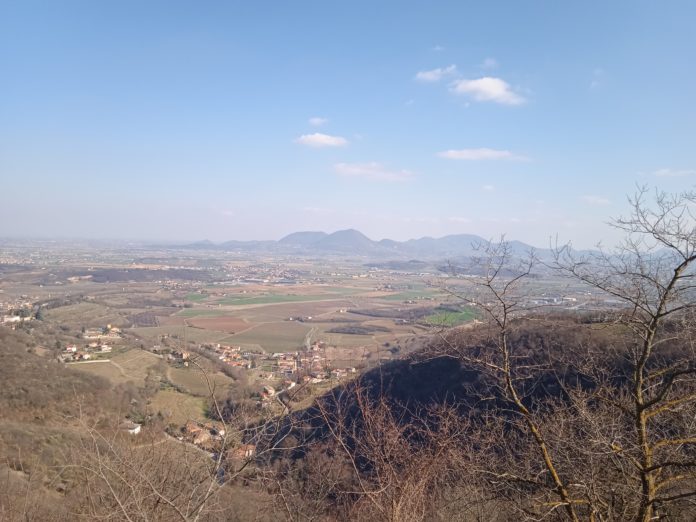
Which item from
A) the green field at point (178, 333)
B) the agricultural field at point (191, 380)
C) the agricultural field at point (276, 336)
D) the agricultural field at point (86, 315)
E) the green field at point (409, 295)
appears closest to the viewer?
the agricultural field at point (191, 380)

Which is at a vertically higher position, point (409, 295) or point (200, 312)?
point (409, 295)

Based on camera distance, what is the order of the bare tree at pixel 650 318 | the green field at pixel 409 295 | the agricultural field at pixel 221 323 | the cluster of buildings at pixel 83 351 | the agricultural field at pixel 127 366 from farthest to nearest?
1. the green field at pixel 409 295
2. the agricultural field at pixel 221 323
3. the cluster of buildings at pixel 83 351
4. the agricultural field at pixel 127 366
5. the bare tree at pixel 650 318

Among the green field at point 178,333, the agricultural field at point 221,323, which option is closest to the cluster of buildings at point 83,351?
the green field at point 178,333

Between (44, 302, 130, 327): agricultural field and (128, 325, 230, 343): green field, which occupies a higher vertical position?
(44, 302, 130, 327): agricultural field

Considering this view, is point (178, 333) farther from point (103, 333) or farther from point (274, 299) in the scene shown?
point (274, 299)

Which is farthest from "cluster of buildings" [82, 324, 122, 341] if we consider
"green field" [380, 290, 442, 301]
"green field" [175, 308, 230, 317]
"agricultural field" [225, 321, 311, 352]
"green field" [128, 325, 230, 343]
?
"green field" [380, 290, 442, 301]

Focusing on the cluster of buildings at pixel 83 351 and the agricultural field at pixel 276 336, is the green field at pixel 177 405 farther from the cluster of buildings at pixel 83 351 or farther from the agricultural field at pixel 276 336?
the agricultural field at pixel 276 336

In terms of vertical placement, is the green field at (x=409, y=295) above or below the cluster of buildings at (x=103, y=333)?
above

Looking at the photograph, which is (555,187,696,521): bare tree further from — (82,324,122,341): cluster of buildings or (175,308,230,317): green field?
(175,308,230,317): green field

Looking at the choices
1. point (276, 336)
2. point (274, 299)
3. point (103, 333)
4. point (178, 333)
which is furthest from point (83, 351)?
point (274, 299)

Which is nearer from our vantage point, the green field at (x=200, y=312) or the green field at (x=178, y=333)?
the green field at (x=178, y=333)

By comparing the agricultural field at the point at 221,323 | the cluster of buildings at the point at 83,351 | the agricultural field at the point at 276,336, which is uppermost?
the cluster of buildings at the point at 83,351

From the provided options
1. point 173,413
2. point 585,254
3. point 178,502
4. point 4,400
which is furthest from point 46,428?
point 585,254
